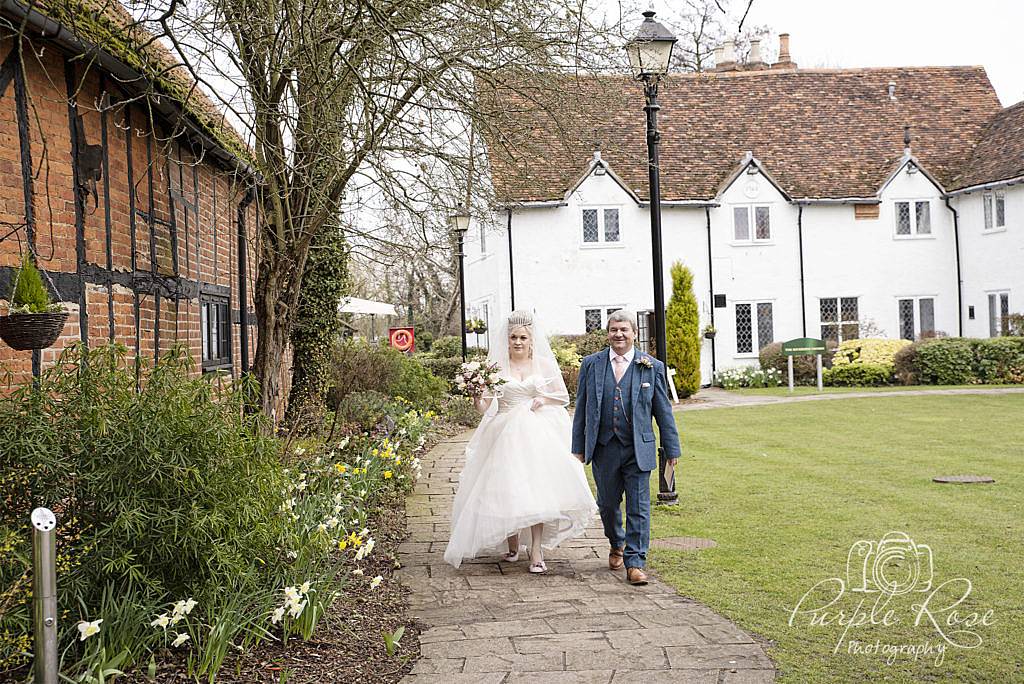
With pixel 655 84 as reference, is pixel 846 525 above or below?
below

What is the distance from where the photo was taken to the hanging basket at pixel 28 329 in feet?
18.5

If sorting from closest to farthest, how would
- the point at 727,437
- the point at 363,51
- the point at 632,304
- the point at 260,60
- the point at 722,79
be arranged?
the point at 363,51 → the point at 260,60 → the point at 727,437 → the point at 632,304 → the point at 722,79

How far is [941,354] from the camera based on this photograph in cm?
2723

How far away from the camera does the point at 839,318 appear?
3127 cm

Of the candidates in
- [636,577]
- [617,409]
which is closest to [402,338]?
[617,409]

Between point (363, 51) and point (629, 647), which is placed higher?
point (363, 51)

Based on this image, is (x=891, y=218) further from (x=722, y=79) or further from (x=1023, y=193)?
(x=722, y=79)

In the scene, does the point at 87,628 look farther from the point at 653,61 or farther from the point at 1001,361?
the point at 1001,361

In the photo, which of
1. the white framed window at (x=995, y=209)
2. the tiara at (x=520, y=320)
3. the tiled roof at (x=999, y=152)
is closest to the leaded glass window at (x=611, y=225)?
the tiled roof at (x=999, y=152)

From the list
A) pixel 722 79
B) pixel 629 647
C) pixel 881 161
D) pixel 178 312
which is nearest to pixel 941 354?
pixel 881 161

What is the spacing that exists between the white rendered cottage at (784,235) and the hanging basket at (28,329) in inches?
938

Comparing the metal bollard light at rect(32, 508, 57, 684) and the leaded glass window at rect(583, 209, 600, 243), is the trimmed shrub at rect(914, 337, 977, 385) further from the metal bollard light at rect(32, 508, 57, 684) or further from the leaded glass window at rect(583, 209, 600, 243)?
the metal bollard light at rect(32, 508, 57, 684)

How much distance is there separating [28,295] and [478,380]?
339 cm

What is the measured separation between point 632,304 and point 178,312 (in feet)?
68.1
